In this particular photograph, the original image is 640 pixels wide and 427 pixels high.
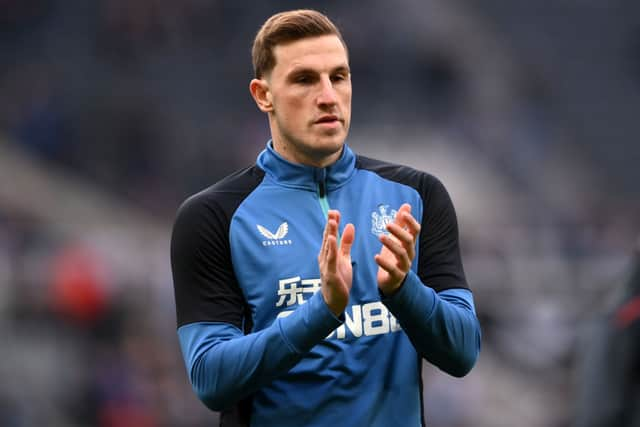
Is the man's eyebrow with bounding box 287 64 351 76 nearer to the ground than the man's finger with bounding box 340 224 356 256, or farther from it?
farther from it

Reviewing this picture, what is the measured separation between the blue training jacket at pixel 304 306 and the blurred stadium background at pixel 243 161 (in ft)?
23.2

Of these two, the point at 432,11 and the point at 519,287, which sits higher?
the point at 432,11

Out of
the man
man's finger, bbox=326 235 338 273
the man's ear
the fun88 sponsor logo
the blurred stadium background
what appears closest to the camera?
man's finger, bbox=326 235 338 273

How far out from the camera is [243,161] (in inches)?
484

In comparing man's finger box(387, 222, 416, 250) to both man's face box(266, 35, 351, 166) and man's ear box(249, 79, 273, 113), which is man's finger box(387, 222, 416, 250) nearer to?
man's face box(266, 35, 351, 166)

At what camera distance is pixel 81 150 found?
40.9 ft

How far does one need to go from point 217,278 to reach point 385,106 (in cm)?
1017

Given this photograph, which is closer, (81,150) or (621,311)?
(621,311)

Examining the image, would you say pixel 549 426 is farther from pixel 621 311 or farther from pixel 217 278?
pixel 217 278

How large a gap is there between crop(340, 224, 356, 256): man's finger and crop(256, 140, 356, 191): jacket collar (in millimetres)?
427

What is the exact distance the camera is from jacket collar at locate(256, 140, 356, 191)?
331 cm

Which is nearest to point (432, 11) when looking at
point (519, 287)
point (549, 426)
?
point (519, 287)

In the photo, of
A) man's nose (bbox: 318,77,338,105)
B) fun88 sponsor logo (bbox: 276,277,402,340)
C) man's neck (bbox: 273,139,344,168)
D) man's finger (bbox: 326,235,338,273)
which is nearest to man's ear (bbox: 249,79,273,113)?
man's neck (bbox: 273,139,344,168)

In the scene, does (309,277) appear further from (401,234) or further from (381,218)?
(401,234)
